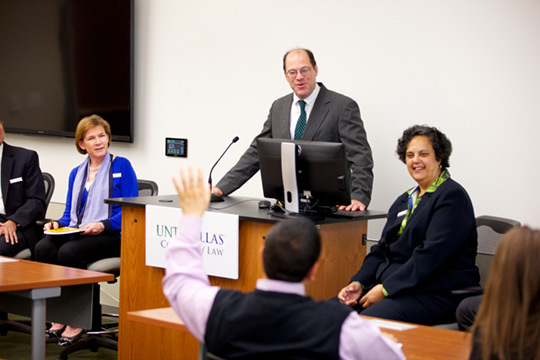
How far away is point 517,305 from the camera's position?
1.44m

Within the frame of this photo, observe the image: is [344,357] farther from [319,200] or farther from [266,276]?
[319,200]

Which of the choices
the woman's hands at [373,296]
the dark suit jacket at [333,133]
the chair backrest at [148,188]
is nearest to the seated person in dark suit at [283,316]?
the woman's hands at [373,296]

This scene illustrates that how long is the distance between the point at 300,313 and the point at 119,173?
121 inches

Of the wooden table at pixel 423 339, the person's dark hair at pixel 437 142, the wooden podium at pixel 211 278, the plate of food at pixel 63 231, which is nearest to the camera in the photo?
the wooden table at pixel 423 339

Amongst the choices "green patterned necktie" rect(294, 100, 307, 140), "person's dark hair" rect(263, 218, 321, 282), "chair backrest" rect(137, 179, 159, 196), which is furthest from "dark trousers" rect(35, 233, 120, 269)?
"person's dark hair" rect(263, 218, 321, 282)

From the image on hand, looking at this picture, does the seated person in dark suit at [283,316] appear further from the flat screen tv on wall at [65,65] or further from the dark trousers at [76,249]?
the flat screen tv on wall at [65,65]

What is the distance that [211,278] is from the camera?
3402mm

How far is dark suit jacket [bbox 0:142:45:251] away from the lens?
4453 mm

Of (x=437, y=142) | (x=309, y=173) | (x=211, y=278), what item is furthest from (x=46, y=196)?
(x=437, y=142)

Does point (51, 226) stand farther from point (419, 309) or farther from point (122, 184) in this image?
point (419, 309)

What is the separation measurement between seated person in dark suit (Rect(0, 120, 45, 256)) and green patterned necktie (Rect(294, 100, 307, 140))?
5.78ft

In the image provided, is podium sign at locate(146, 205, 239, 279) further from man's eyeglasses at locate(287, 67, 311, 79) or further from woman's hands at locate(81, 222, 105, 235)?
man's eyeglasses at locate(287, 67, 311, 79)

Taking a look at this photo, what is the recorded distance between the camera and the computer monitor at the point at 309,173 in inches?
123

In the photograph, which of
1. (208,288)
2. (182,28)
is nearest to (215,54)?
(182,28)
